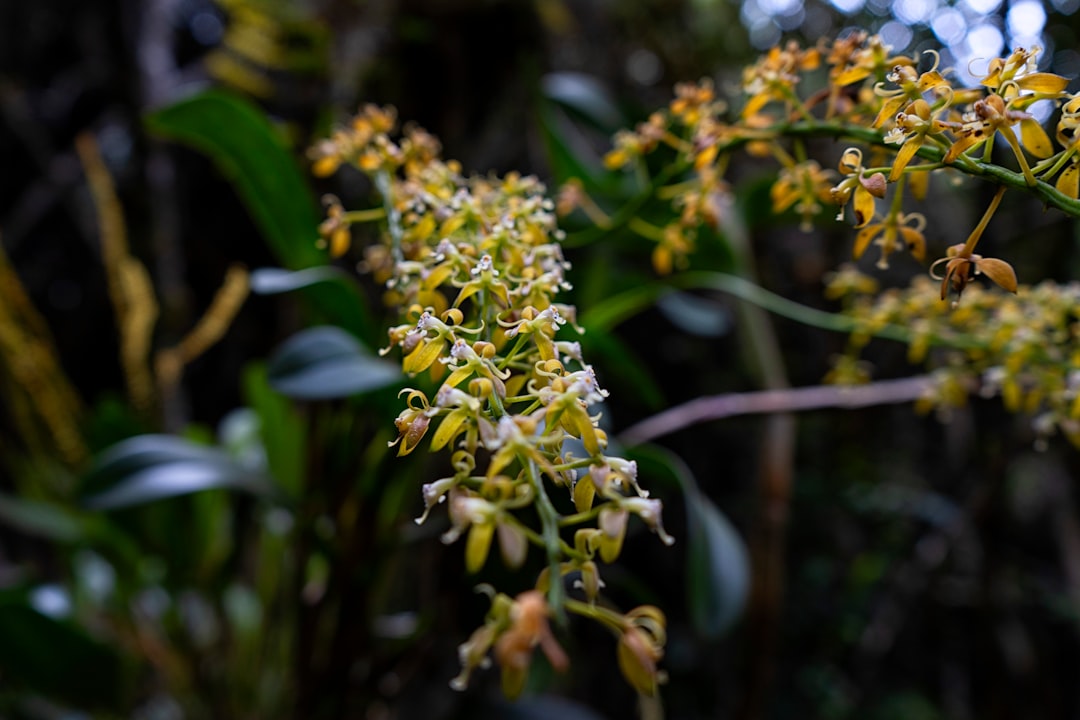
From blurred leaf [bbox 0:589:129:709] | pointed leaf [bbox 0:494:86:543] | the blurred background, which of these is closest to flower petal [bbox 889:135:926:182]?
the blurred background

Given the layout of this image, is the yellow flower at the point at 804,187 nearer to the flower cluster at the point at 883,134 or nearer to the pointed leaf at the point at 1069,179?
the flower cluster at the point at 883,134

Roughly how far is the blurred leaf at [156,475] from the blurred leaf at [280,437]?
133mm

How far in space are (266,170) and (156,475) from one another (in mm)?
249

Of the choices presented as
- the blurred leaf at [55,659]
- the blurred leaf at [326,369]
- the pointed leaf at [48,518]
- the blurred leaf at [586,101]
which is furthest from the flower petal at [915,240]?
the pointed leaf at [48,518]

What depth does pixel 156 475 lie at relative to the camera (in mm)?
571

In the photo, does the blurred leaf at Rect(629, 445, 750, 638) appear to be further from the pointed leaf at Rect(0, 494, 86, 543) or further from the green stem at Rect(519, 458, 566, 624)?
the pointed leaf at Rect(0, 494, 86, 543)

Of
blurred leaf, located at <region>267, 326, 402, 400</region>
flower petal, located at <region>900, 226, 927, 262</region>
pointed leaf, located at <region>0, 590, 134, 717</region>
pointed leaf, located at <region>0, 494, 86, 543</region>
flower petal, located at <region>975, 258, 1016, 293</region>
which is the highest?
flower petal, located at <region>900, 226, 927, 262</region>

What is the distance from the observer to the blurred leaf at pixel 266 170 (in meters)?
0.54

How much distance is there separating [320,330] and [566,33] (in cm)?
94

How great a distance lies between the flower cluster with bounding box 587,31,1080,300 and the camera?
0.80ft

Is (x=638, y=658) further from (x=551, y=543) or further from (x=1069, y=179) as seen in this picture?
(x=1069, y=179)

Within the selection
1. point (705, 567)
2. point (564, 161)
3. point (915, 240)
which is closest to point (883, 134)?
point (915, 240)

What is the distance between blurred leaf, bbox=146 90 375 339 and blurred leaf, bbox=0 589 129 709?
39 centimetres

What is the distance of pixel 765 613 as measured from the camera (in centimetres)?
73
